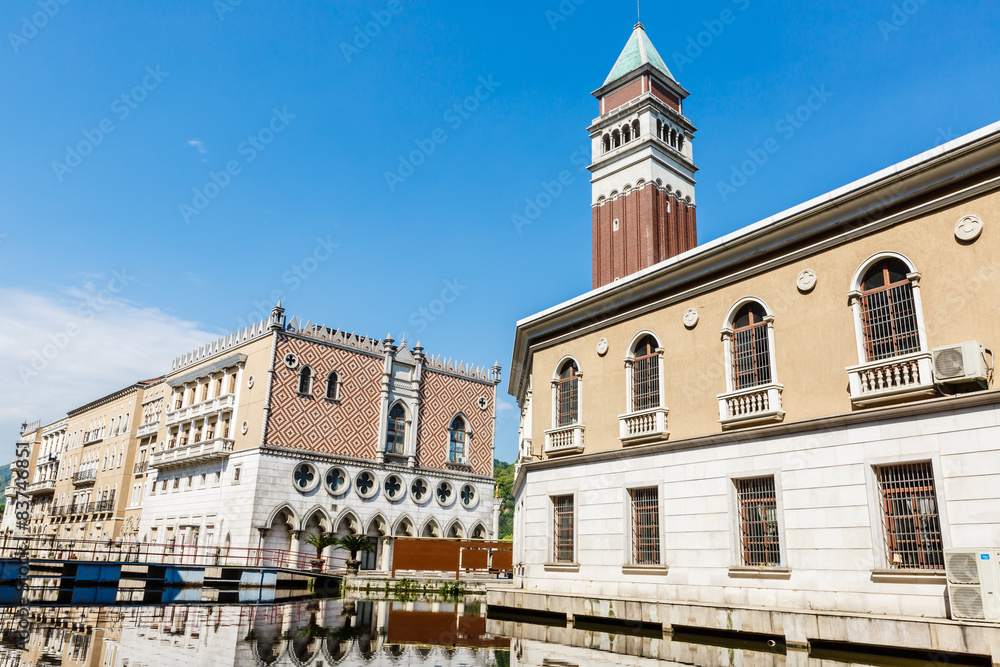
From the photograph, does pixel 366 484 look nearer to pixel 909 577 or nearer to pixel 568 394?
pixel 568 394

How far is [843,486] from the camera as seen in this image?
12.8 m

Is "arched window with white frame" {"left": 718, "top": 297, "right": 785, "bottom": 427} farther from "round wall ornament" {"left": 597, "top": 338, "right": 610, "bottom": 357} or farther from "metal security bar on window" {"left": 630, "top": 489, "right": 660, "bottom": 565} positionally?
"round wall ornament" {"left": 597, "top": 338, "right": 610, "bottom": 357}

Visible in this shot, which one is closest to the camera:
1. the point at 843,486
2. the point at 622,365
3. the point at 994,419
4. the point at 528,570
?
the point at 994,419

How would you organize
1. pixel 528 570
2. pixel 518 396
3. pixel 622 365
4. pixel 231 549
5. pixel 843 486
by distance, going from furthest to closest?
pixel 231 549
pixel 518 396
pixel 528 570
pixel 622 365
pixel 843 486

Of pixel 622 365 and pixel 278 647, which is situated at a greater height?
pixel 622 365

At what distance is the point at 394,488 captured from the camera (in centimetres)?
3809

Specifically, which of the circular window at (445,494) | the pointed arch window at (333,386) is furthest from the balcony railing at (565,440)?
the circular window at (445,494)

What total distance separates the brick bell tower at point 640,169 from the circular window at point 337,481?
16.3m

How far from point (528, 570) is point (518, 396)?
1209cm

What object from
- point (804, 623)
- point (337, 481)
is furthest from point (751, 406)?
point (337, 481)

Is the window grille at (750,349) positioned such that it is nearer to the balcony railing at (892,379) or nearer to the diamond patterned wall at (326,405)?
the balcony railing at (892,379)

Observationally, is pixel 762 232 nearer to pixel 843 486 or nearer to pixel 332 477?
pixel 843 486

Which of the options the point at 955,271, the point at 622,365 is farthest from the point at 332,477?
the point at 955,271

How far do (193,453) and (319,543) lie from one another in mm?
9604
